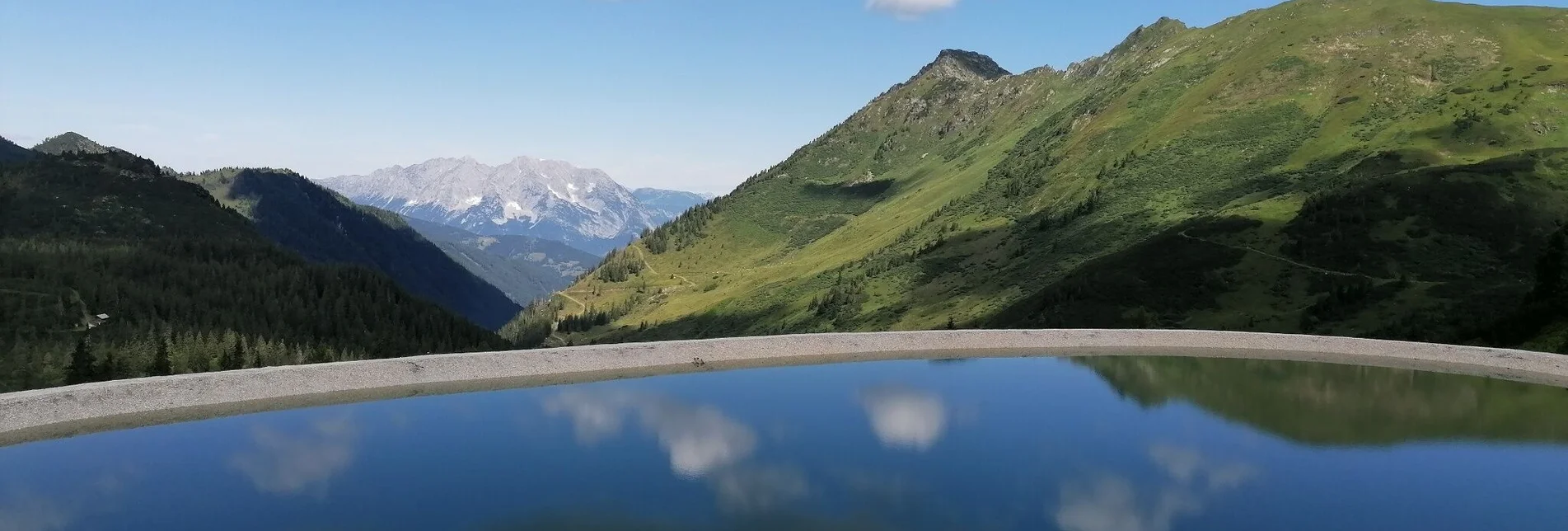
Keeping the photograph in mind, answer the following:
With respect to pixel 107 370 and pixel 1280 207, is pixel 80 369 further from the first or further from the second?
pixel 1280 207

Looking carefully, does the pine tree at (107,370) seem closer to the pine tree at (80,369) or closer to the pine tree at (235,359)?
the pine tree at (80,369)

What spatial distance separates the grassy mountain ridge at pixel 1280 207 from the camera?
69.4m

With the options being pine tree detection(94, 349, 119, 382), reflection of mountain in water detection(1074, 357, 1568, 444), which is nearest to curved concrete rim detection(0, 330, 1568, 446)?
reflection of mountain in water detection(1074, 357, 1568, 444)

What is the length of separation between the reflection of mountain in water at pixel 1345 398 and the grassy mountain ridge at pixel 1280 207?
38.1 ft

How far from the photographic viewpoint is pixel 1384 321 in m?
59.7

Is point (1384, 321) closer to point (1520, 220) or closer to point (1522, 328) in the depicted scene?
point (1522, 328)

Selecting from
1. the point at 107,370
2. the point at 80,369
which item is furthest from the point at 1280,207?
the point at 80,369

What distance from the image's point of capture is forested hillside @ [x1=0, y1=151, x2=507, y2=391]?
7838 cm

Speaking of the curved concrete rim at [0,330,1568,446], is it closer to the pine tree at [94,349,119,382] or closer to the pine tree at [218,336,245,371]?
the pine tree at [94,349,119,382]

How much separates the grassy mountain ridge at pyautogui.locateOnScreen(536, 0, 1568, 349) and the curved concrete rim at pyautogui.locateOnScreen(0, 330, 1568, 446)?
8407mm

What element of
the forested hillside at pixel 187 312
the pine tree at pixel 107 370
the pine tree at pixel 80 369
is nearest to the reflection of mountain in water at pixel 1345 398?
the forested hillside at pixel 187 312

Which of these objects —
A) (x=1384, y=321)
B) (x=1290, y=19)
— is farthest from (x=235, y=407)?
(x=1290, y=19)

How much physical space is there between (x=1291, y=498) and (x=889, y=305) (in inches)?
4119

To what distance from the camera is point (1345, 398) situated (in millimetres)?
38000
